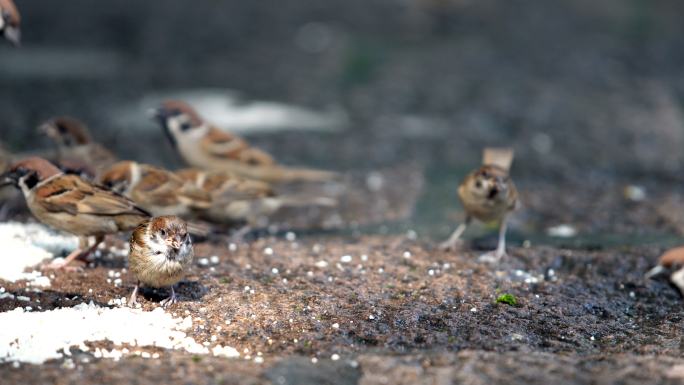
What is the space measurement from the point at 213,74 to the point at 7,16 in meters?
5.79

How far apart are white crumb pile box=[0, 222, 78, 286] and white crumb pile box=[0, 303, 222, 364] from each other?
2.39ft

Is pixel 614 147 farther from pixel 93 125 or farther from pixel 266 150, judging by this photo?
pixel 93 125

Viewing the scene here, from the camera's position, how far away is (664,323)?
17.7ft

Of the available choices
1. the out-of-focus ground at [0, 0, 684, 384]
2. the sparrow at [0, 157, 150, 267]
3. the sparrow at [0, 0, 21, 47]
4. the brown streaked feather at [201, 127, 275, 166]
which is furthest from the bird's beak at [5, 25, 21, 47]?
the brown streaked feather at [201, 127, 275, 166]

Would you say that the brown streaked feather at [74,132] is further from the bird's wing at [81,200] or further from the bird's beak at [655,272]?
the bird's beak at [655,272]

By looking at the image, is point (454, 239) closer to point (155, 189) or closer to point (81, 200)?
point (155, 189)

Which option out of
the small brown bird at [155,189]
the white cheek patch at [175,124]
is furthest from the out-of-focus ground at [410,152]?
the white cheek patch at [175,124]

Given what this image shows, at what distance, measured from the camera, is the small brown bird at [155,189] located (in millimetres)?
6945

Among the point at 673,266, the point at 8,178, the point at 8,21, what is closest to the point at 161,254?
the point at 8,178

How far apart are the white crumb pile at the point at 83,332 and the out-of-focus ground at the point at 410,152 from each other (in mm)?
152

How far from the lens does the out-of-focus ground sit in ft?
15.5

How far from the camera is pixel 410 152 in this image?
32.4ft

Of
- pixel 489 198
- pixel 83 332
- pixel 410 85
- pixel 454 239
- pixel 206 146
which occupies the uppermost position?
pixel 410 85

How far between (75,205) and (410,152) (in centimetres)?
467
